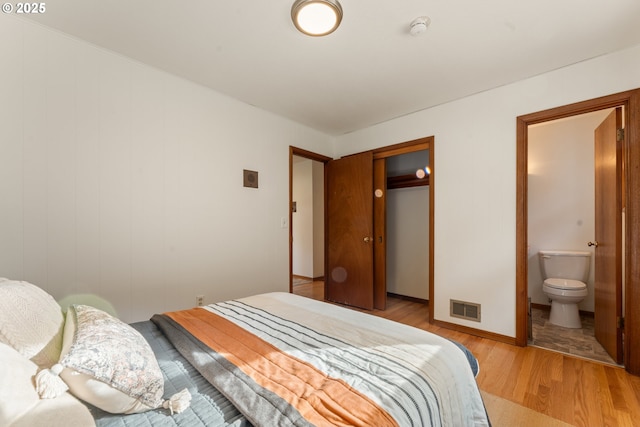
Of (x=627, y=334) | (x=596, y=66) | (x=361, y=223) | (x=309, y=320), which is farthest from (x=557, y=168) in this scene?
(x=309, y=320)

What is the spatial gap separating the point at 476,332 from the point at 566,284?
116cm

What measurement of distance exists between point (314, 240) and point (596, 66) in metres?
4.41

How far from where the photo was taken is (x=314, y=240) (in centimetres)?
550

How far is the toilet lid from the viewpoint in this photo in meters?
2.83

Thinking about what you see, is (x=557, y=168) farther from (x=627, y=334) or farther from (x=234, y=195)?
(x=234, y=195)

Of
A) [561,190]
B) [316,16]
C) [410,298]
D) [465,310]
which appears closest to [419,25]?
[316,16]

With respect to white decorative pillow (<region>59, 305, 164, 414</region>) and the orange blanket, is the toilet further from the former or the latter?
white decorative pillow (<region>59, 305, 164, 414</region>)

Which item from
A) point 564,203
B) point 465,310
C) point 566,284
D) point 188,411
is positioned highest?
point 564,203

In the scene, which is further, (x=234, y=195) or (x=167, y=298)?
(x=234, y=195)

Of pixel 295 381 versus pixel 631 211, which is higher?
pixel 631 211

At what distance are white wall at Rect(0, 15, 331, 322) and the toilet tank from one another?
11.2 feet

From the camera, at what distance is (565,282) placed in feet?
9.78

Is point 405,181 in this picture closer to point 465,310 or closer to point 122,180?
point 465,310

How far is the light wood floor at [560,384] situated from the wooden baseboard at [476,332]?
60 millimetres
